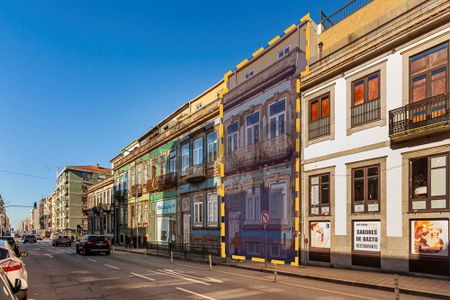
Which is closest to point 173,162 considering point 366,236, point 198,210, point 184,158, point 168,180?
point 168,180

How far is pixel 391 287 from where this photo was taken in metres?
12.8

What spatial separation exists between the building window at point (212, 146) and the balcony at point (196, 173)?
1000mm

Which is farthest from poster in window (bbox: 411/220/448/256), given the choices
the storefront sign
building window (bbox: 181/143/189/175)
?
the storefront sign

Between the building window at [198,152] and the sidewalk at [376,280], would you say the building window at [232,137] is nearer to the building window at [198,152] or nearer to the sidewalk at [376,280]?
the building window at [198,152]

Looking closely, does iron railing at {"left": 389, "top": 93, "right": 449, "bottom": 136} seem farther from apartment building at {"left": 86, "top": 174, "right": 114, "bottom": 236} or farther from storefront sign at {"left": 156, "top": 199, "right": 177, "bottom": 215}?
apartment building at {"left": 86, "top": 174, "right": 114, "bottom": 236}

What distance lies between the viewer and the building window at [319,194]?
2012cm

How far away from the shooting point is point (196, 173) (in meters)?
32.9

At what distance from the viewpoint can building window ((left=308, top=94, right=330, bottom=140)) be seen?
20.6m

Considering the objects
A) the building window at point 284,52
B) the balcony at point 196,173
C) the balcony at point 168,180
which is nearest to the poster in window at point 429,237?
the building window at point 284,52

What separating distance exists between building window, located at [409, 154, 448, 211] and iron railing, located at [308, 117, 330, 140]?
206 inches

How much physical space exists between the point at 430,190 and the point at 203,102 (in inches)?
937

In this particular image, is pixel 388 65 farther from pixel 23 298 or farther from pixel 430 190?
pixel 23 298

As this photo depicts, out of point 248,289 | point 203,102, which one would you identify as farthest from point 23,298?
point 203,102

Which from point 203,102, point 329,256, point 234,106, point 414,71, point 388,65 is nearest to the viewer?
point 414,71
